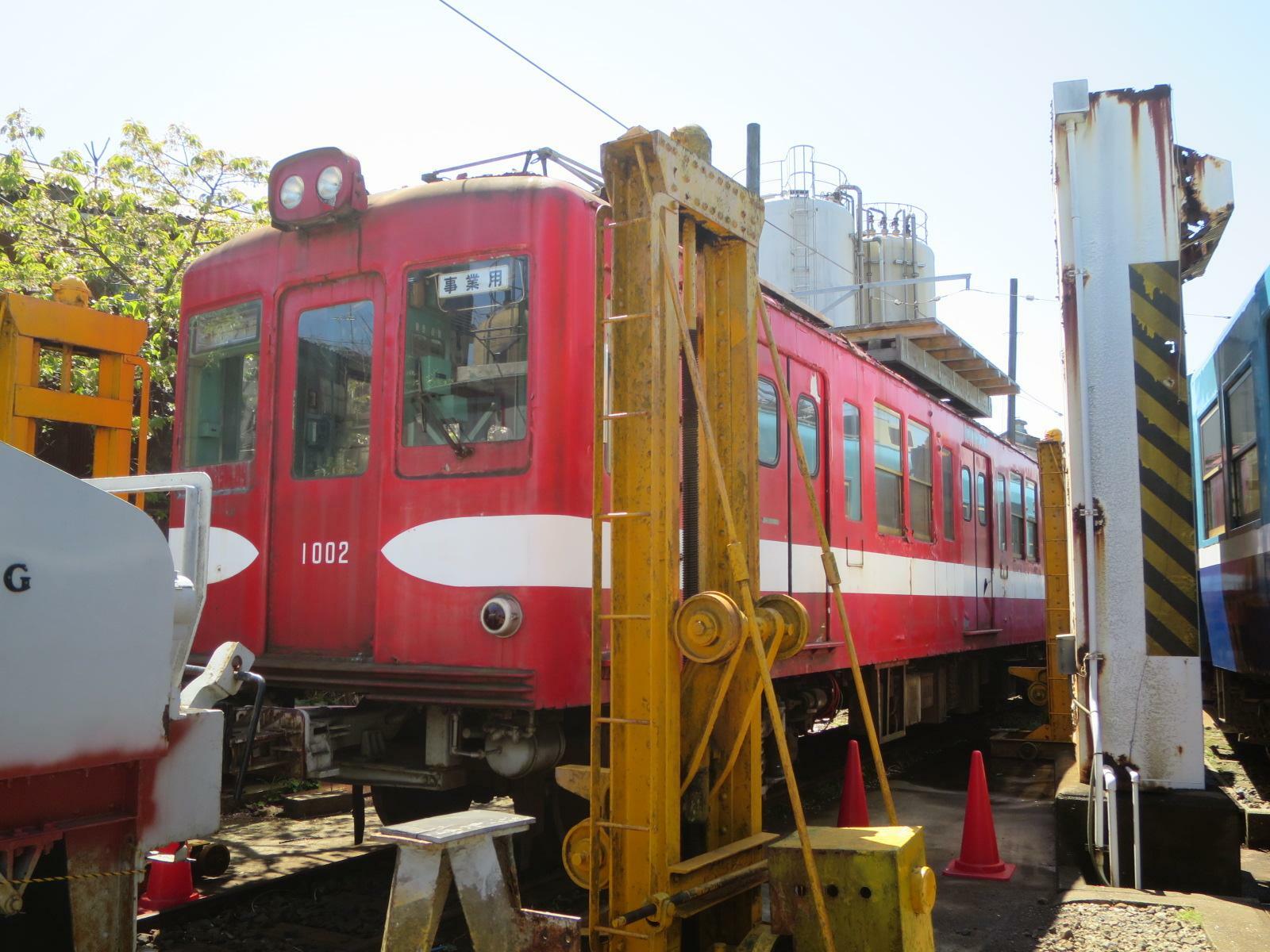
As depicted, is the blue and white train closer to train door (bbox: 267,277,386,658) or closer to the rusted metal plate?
the rusted metal plate

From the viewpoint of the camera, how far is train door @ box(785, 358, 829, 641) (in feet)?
23.2

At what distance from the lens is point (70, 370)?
5602 millimetres

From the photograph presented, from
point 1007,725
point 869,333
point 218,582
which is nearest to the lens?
point 218,582

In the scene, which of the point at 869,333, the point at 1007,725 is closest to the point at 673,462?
the point at 869,333

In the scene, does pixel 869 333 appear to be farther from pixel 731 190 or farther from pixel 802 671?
pixel 731 190

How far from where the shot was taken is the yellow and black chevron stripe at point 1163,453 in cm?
540

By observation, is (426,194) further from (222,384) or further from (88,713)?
(88,713)

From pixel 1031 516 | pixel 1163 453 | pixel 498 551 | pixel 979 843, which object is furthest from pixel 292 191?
pixel 1031 516

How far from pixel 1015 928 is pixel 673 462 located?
2.64 metres

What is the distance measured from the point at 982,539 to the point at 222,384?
8.26 metres

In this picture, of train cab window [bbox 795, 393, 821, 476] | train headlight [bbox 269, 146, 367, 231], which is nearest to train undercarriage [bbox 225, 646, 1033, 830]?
train headlight [bbox 269, 146, 367, 231]

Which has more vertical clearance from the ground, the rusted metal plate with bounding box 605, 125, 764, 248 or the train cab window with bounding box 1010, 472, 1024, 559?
the rusted metal plate with bounding box 605, 125, 764, 248

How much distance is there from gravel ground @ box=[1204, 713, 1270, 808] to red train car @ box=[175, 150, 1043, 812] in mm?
3483

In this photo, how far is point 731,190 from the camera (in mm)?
4621
